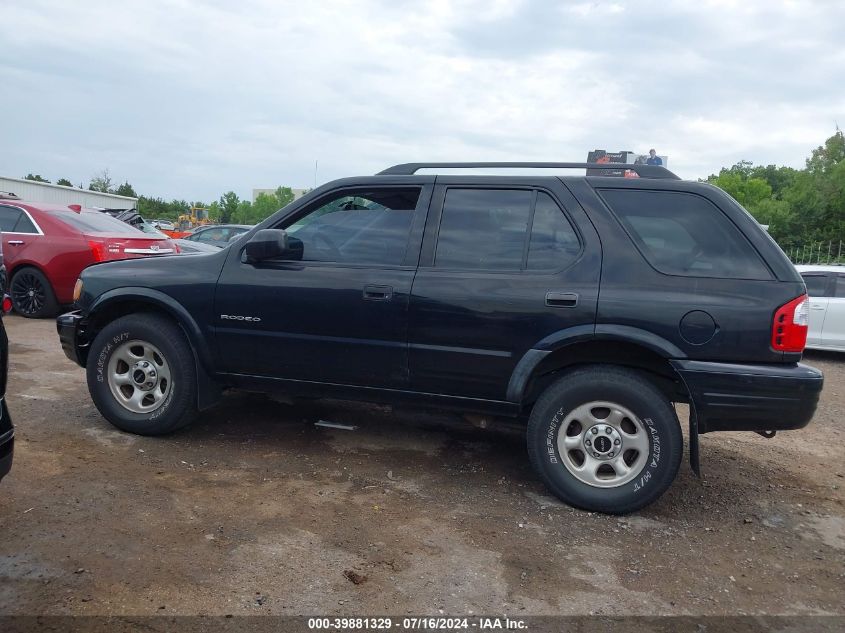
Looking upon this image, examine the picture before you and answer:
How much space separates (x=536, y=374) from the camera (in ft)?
12.6

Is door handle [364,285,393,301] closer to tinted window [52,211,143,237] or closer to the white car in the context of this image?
tinted window [52,211,143,237]

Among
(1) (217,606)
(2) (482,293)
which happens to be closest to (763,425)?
(2) (482,293)

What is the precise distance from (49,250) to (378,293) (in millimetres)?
6957

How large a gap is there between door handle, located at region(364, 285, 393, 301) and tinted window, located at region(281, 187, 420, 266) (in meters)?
0.19

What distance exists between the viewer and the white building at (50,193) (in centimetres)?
3124

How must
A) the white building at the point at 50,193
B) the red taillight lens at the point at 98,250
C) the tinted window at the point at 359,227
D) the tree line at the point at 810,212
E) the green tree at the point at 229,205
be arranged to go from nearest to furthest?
the tinted window at the point at 359,227 → the red taillight lens at the point at 98,250 → the white building at the point at 50,193 → the tree line at the point at 810,212 → the green tree at the point at 229,205

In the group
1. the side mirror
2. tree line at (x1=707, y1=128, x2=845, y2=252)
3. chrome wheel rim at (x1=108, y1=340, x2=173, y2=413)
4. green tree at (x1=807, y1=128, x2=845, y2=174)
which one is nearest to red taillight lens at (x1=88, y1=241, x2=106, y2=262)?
A: chrome wheel rim at (x1=108, y1=340, x2=173, y2=413)

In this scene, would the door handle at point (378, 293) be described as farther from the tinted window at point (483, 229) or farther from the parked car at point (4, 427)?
the parked car at point (4, 427)

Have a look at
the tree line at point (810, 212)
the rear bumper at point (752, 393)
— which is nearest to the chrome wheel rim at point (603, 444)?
the rear bumper at point (752, 393)

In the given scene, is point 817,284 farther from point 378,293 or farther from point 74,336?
point 74,336

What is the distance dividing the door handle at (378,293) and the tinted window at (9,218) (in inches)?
299

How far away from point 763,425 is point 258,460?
297cm

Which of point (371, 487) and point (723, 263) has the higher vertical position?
point (723, 263)

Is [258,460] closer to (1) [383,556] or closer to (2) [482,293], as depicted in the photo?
(1) [383,556]
